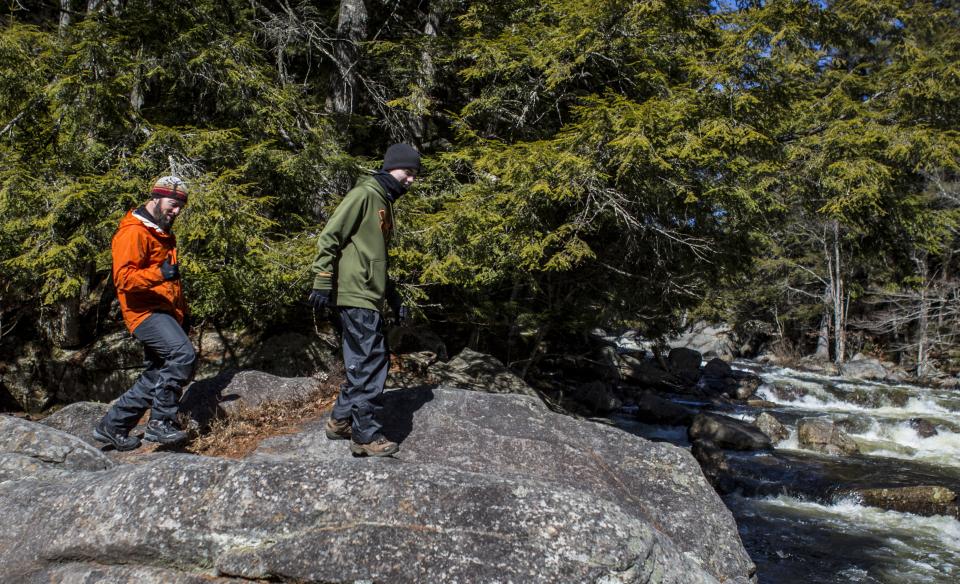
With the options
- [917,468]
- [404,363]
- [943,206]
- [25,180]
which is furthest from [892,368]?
[25,180]

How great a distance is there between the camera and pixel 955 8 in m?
27.5

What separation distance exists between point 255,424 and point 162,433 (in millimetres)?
874

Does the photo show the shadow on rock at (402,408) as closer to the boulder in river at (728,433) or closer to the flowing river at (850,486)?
the flowing river at (850,486)

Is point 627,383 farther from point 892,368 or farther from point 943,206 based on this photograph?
point 943,206

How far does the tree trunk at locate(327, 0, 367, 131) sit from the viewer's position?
422 inches

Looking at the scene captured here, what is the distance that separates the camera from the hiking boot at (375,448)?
14.5 feet

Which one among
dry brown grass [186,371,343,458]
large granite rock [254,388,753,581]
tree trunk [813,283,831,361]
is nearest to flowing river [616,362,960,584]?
large granite rock [254,388,753,581]

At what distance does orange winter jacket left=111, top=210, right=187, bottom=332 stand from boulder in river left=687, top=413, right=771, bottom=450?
11.4m

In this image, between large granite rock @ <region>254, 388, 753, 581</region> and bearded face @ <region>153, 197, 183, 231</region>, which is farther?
bearded face @ <region>153, 197, 183, 231</region>

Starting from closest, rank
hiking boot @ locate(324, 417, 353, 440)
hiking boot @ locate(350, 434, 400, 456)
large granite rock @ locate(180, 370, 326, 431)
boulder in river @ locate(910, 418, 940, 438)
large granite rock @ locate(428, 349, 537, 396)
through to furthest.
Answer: hiking boot @ locate(350, 434, 400, 456) → hiking boot @ locate(324, 417, 353, 440) → large granite rock @ locate(180, 370, 326, 431) → large granite rock @ locate(428, 349, 537, 396) → boulder in river @ locate(910, 418, 940, 438)

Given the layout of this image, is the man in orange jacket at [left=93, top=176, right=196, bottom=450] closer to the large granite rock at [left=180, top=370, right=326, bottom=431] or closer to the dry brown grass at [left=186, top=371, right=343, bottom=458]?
the dry brown grass at [left=186, top=371, right=343, bottom=458]

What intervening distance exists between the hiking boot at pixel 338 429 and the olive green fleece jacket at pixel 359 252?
984mm

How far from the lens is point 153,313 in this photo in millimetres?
4883

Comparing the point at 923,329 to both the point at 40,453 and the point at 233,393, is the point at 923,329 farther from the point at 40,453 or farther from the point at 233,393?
the point at 40,453
